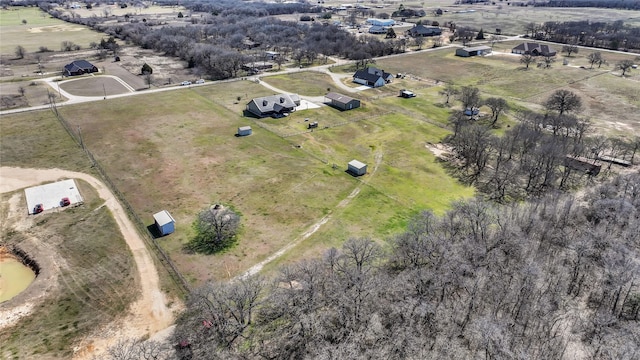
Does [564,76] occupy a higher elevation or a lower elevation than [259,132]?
higher

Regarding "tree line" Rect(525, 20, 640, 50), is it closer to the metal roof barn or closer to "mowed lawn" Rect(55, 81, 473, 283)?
"mowed lawn" Rect(55, 81, 473, 283)

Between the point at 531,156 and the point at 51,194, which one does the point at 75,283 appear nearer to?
the point at 51,194

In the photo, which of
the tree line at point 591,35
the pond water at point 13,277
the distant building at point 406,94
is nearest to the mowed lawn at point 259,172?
the pond water at point 13,277

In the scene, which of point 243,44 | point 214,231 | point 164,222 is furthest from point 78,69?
Answer: point 214,231

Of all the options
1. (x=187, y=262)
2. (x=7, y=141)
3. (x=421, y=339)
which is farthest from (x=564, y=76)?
(x=7, y=141)

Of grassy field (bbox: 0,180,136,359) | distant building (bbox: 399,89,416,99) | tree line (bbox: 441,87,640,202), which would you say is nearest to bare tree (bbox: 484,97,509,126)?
tree line (bbox: 441,87,640,202)

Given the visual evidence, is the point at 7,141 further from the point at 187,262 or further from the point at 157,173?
the point at 187,262

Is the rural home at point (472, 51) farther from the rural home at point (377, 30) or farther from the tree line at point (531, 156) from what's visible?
the tree line at point (531, 156)
